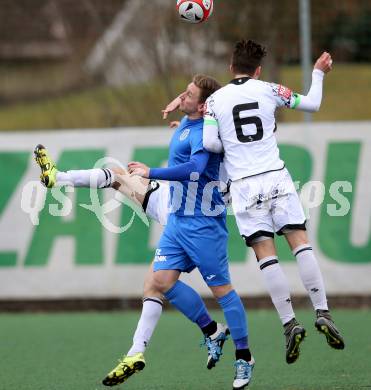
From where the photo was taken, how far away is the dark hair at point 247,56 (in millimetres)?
6809

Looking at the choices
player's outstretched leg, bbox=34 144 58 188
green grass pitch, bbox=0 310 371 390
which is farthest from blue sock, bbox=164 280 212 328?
player's outstretched leg, bbox=34 144 58 188

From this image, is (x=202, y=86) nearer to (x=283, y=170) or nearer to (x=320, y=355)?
(x=283, y=170)

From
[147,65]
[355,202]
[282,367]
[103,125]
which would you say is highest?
[147,65]

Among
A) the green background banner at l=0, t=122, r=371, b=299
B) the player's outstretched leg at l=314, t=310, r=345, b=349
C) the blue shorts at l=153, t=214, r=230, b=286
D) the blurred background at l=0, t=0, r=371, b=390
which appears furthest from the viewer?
the green background banner at l=0, t=122, r=371, b=299

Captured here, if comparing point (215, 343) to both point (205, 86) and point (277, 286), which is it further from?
point (205, 86)

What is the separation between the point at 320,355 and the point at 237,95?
96.2 inches

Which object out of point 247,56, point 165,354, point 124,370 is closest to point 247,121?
point 247,56

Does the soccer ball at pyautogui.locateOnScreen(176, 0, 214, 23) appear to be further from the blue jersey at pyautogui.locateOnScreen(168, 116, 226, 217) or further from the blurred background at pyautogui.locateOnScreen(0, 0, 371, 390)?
the blurred background at pyautogui.locateOnScreen(0, 0, 371, 390)

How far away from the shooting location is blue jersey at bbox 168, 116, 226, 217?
7035 millimetres

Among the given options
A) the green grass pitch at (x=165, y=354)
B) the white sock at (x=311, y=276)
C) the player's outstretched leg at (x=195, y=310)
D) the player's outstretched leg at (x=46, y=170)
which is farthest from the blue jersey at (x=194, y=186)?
the green grass pitch at (x=165, y=354)

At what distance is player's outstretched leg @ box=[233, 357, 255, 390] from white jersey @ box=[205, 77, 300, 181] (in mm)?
1214

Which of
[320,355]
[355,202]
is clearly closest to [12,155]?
[355,202]

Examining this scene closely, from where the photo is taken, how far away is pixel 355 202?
1101 centimetres

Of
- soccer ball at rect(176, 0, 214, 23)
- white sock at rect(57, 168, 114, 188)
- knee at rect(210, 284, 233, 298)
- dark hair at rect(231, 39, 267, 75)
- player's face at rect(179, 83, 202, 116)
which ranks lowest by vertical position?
knee at rect(210, 284, 233, 298)
